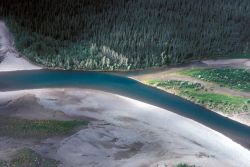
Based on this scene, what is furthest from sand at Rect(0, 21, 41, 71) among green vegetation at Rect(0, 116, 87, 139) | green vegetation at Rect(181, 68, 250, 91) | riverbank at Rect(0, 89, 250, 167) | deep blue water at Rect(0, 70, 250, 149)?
green vegetation at Rect(181, 68, 250, 91)

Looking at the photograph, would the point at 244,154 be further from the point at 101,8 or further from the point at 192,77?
the point at 101,8

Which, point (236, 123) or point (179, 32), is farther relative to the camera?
point (179, 32)

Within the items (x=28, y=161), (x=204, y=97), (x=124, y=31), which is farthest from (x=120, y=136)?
(x=124, y=31)

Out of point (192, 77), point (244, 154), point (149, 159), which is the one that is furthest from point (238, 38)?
point (149, 159)

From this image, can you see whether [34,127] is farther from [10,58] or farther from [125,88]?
[10,58]

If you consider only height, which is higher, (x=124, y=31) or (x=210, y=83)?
(x=124, y=31)

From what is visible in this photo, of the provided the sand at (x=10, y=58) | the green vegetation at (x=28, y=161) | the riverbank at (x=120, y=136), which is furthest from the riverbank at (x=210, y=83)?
the green vegetation at (x=28, y=161)

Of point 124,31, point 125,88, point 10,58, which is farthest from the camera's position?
point 124,31
